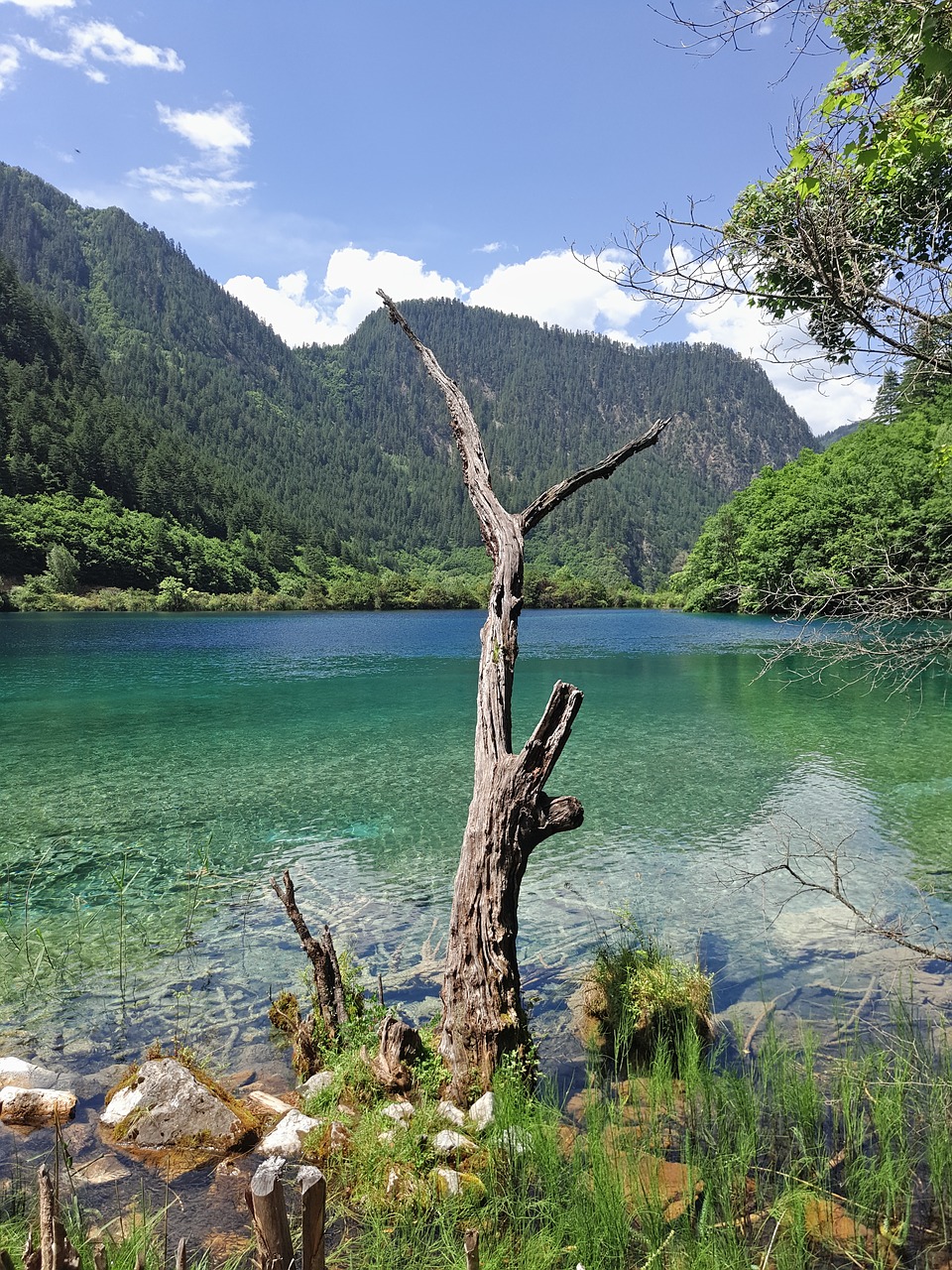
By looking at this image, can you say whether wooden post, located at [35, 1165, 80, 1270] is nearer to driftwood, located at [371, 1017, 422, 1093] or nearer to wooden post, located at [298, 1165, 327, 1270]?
wooden post, located at [298, 1165, 327, 1270]

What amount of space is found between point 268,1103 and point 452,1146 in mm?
1563

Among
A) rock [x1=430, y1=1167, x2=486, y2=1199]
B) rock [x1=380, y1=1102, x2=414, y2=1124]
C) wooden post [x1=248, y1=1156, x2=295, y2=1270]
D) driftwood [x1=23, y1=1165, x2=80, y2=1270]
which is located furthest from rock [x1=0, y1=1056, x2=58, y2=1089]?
wooden post [x1=248, y1=1156, x2=295, y2=1270]

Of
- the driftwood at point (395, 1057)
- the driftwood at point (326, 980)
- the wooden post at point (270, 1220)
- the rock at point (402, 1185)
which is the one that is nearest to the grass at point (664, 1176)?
the rock at point (402, 1185)

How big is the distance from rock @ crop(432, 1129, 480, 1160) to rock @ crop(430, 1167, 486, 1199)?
0.54ft

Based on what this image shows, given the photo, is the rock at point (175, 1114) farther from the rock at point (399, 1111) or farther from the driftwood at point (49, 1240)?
the driftwood at point (49, 1240)

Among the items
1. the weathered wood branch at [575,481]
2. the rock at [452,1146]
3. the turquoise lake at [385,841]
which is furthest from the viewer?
the turquoise lake at [385,841]

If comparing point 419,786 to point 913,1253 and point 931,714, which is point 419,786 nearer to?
point 913,1253

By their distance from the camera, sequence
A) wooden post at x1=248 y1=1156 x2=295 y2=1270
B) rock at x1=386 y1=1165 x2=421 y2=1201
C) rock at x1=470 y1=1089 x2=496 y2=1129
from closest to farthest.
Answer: wooden post at x1=248 y1=1156 x2=295 y2=1270, rock at x1=386 y1=1165 x2=421 y2=1201, rock at x1=470 y1=1089 x2=496 y2=1129

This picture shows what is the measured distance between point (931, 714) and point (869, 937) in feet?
59.4

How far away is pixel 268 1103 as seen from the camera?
200 inches

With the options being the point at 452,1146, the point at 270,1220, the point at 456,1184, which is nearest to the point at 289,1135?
the point at 452,1146

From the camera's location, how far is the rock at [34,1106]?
493 centimetres

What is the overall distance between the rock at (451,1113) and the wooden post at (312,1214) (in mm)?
2050

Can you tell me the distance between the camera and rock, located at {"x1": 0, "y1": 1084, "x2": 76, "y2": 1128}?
493cm
